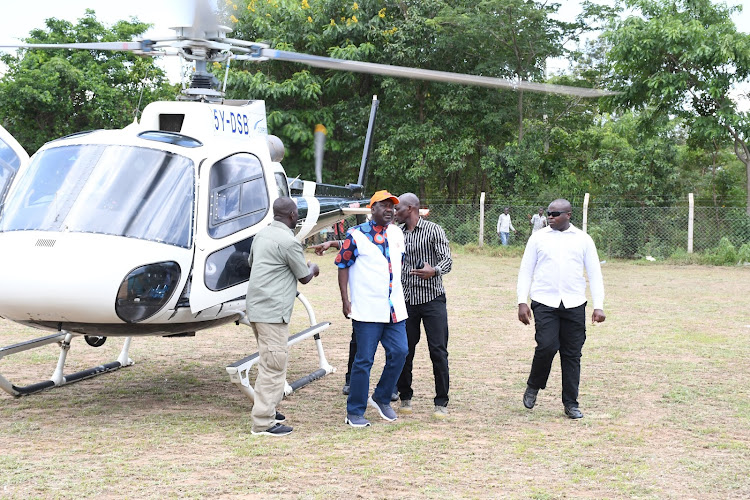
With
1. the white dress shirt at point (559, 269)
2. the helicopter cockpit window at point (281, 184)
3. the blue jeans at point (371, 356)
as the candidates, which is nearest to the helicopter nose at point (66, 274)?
the blue jeans at point (371, 356)

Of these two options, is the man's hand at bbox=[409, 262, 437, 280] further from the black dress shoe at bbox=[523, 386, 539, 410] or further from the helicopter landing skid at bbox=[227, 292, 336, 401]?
the black dress shoe at bbox=[523, 386, 539, 410]

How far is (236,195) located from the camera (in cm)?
670

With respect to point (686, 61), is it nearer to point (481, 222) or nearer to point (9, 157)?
point (481, 222)

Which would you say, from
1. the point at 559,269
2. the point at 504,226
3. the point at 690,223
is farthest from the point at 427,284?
the point at 504,226

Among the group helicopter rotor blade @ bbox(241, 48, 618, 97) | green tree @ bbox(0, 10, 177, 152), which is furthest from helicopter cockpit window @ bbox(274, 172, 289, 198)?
green tree @ bbox(0, 10, 177, 152)

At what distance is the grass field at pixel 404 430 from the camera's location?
480 centimetres

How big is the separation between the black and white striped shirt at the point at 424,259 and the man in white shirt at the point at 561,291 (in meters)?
0.67

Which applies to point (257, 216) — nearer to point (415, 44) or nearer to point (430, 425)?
point (430, 425)

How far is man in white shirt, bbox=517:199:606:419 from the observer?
252 inches

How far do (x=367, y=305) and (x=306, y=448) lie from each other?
44.9 inches

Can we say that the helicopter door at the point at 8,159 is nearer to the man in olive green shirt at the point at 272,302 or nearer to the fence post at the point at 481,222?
the man in olive green shirt at the point at 272,302

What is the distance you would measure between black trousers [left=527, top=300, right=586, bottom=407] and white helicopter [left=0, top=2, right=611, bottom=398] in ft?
5.81

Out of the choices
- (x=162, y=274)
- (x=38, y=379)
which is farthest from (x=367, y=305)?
(x=38, y=379)

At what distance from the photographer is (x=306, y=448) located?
18.2ft
